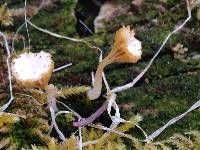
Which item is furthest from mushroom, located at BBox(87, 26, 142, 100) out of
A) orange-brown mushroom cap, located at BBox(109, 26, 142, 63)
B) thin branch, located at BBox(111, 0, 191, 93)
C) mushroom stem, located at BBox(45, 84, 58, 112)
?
mushroom stem, located at BBox(45, 84, 58, 112)

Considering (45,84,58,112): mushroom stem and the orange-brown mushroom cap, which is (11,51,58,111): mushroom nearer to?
(45,84,58,112): mushroom stem

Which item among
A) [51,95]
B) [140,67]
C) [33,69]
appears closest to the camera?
[33,69]

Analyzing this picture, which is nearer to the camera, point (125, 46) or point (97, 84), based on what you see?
point (125, 46)

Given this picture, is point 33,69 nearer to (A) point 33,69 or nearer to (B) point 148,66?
(A) point 33,69

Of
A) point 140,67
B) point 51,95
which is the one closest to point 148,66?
point 140,67

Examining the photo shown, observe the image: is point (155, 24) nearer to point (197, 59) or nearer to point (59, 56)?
point (197, 59)

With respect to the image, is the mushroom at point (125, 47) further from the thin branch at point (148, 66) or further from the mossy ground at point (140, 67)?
the mossy ground at point (140, 67)
